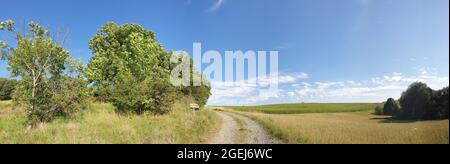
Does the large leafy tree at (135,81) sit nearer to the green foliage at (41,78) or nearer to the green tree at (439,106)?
the green foliage at (41,78)

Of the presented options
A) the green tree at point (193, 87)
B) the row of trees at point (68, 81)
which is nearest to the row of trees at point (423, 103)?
the row of trees at point (68, 81)

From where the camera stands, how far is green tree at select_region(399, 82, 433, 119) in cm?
959

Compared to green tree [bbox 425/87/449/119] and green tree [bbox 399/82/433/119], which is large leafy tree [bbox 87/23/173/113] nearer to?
green tree [bbox 399/82/433/119]

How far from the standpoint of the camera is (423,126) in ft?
30.9

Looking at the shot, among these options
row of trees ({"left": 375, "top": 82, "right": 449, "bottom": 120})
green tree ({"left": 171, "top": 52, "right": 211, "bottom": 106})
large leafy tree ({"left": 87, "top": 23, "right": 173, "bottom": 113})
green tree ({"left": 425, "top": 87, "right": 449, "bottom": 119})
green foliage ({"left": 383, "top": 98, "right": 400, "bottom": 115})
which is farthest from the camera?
green tree ({"left": 171, "top": 52, "right": 211, "bottom": 106})

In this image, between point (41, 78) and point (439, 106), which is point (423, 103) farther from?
point (41, 78)

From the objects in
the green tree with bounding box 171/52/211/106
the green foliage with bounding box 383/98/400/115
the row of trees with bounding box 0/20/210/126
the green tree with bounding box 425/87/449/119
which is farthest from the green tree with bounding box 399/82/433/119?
the green tree with bounding box 171/52/211/106

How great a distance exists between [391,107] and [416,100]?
7.30 feet

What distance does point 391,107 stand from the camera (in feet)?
39.9

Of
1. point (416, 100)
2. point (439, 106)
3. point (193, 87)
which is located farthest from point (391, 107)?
point (193, 87)

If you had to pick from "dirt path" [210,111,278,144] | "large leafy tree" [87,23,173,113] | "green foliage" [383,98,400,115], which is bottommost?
"dirt path" [210,111,278,144]
